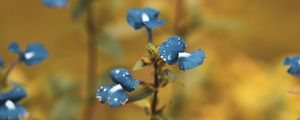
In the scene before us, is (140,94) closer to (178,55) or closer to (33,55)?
(178,55)

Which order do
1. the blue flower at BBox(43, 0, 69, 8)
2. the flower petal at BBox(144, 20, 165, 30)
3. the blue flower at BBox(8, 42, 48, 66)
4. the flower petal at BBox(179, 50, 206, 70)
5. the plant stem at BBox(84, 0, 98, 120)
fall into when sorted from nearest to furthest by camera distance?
1. the flower petal at BBox(179, 50, 206, 70)
2. the flower petal at BBox(144, 20, 165, 30)
3. the blue flower at BBox(8, 42, 48, 66)
4. the blue flower at BBox(43, 0, 69, 8)
5. the plant stem at BBox(84, 0, 98, 120)

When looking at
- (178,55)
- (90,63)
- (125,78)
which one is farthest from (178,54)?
(90,63)

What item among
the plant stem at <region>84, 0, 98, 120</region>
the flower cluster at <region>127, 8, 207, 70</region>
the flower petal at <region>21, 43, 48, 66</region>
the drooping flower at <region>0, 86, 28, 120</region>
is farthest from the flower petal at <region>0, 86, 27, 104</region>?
the plant stem at <region>84, 0, 98, 120</region>

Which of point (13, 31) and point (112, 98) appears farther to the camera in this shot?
point (13, 31)

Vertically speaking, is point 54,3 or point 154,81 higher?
point 54,3

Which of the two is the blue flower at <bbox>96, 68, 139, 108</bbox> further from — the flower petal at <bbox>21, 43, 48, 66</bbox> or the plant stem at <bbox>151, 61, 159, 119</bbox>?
the flower petal at <bbox>21, 43, 48, 66</bbox>

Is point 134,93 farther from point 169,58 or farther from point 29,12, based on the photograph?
point 29,12

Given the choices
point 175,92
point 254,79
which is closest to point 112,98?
point 175,92
